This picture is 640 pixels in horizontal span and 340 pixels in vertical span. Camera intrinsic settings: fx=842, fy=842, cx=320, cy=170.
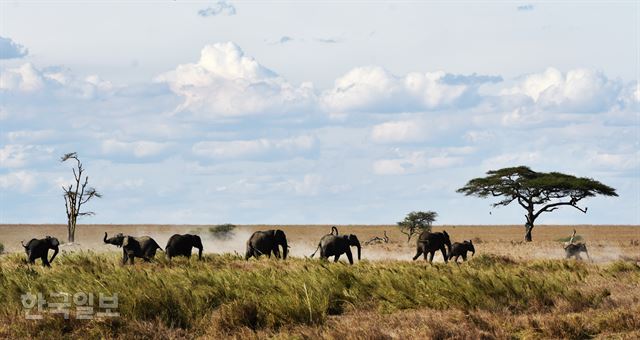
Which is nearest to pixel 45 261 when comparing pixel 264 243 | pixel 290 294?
pixel 264 243

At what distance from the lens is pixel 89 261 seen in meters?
24.3

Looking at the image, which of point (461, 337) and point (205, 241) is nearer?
point (461, 337)

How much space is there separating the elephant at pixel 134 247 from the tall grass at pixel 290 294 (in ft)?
21.4

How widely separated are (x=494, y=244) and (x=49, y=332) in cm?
3518

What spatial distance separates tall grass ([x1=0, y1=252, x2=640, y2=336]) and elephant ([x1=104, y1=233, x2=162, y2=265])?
21.4 ft

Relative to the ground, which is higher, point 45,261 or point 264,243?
point 264,243

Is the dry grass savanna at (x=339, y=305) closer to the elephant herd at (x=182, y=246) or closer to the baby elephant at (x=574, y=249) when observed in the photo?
the elephant herd at (x=182, y=246)

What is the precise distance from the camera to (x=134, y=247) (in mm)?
24938

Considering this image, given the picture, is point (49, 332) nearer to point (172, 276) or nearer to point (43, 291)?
point (43, 291)

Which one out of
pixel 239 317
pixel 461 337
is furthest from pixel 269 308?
pixel 461 337

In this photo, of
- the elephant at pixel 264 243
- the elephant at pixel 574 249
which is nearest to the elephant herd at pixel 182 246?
the elephant at pixel 264 243

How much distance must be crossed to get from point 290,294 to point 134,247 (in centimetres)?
1147

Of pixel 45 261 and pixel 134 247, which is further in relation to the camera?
pixel 134 247

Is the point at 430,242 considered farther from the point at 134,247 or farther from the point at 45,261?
the point at 45,261
